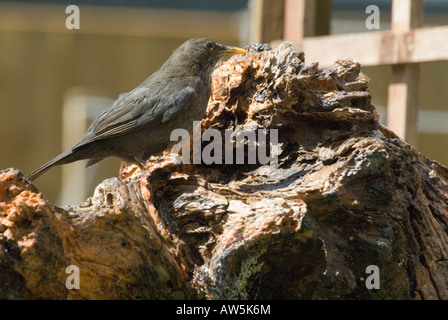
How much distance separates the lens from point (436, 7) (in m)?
6.67

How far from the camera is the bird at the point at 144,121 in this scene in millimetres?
4309

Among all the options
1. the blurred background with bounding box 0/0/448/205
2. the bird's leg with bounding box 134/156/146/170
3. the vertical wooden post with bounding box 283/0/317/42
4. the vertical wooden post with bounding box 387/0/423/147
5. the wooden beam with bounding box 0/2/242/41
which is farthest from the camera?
the wooden beam with bounding box 0/2/242/41

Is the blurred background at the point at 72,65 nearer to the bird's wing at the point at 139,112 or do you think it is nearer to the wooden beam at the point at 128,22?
the wooden beam at the point at 128,22

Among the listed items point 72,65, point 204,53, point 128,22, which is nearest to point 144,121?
point 204,53

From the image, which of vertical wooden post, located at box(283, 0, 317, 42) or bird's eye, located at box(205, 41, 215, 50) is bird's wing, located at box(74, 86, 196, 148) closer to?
bird's eye, located at box(205, 41, 215, 50)

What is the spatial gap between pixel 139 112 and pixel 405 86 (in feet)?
6.49

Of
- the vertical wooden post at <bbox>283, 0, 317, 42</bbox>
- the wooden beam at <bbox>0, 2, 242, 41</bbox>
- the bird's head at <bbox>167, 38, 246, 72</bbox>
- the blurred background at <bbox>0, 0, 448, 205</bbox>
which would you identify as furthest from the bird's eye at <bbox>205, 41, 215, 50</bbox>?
the wooden beam at <bbox>0, 2, 242, 41</bbox>

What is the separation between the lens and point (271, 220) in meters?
2.83

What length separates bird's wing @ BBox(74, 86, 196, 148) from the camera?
14.2 ft

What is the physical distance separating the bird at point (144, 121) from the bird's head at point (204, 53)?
15cm

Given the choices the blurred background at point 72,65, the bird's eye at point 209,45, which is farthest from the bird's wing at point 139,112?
the blurred background at point 72,65

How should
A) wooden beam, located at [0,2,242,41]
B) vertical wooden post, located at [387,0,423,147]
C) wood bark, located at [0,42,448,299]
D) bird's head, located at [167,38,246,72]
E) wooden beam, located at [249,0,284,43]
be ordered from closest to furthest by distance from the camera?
wood bark, located at [0,42,448,299], bird's head, located at [167,38,246,72], vertical wooden post, located at [387,0,423,147], wooden beam, located at [249,0,284,43], wooden beam, located at [0,2,242,41]

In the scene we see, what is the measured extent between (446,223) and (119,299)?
1.65 metres
